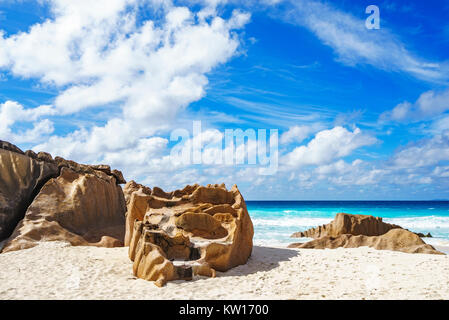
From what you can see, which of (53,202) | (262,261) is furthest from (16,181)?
(262,261)

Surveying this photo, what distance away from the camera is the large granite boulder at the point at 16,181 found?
981 centimetres

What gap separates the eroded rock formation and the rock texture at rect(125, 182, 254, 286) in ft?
5.85

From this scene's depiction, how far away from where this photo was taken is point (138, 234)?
309 inches

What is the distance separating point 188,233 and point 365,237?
632cm

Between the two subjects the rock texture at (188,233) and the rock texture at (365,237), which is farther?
the rock texture at (365,237)

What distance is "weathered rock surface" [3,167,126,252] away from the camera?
9.57 meters

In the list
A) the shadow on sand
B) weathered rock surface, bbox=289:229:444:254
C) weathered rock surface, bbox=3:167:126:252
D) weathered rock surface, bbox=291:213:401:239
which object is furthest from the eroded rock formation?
weathered rock surface, bbox=291:213:401:239

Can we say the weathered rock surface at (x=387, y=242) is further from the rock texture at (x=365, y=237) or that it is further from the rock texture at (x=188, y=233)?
the rock texture at (x=188, y=233)

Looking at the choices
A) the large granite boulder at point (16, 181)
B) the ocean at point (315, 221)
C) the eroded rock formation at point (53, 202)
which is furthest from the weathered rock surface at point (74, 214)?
the ocean at point (315, 221)

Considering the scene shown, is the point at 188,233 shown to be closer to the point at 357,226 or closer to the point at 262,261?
the point at 262,261

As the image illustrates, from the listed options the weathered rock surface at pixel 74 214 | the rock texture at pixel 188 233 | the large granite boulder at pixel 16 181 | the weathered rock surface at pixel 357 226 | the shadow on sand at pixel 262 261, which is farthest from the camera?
the weathered rock surface at pixel 357 226

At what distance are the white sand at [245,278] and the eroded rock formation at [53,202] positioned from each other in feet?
2.45

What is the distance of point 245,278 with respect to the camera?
7.05m

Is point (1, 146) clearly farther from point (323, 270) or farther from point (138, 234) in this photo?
point (323, 270)
